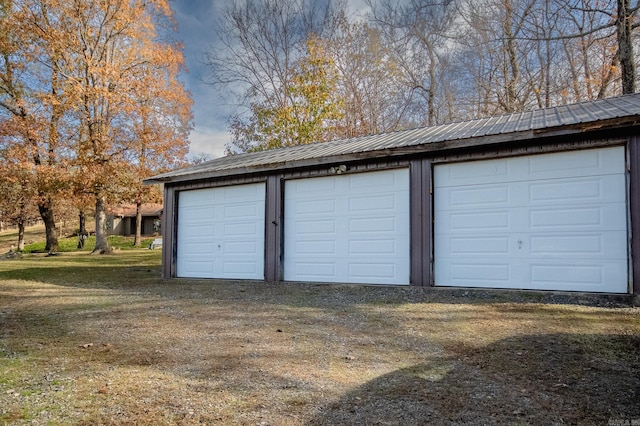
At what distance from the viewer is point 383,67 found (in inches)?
695

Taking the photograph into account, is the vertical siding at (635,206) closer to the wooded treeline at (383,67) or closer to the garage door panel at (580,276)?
the garage door panel at (580,276)

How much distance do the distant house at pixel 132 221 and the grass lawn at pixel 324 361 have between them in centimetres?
3123

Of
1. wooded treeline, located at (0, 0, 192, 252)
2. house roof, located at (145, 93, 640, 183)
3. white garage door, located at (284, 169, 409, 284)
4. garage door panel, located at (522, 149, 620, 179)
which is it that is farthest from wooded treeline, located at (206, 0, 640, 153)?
garage door panel, located at (522, 149, 620, 179)

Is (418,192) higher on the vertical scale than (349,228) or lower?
higher

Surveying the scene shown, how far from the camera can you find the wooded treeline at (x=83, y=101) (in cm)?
1573

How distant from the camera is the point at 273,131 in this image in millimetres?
A: 18375

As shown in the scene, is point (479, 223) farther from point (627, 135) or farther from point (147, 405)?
point (147, 405)

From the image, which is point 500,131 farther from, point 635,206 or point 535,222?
point 635,206

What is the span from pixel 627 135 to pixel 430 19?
10.7 meters

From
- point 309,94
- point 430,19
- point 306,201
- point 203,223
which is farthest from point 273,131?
point 306,201

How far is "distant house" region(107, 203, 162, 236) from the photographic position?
3506cm

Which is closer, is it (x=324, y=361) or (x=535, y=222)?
(x=324, y=361)

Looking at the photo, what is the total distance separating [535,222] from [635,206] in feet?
3.85

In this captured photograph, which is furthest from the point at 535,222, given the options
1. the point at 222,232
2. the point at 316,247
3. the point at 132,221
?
the point at 132,221
